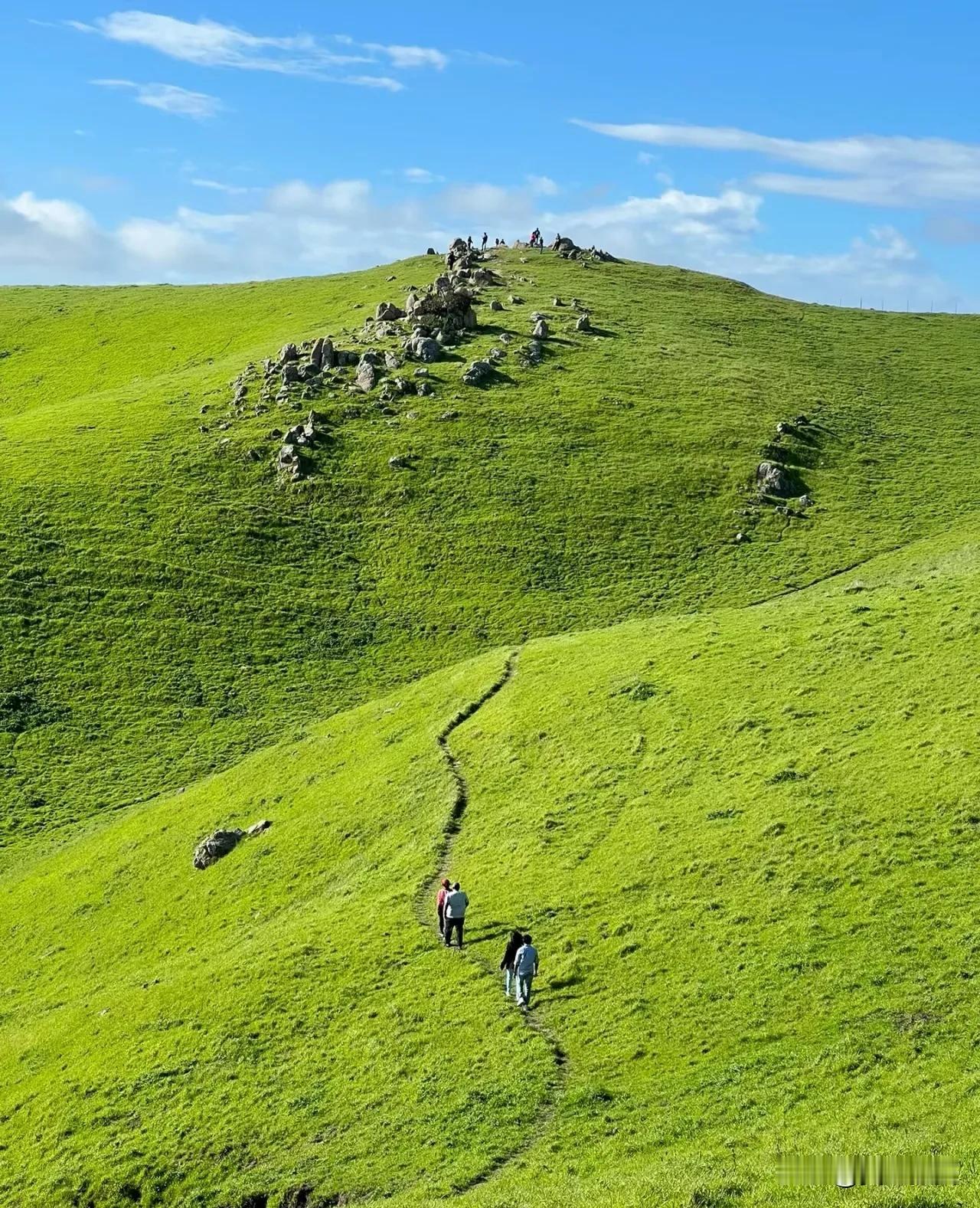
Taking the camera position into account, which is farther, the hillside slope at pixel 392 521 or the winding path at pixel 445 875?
the hillside slope at pixel 392 521

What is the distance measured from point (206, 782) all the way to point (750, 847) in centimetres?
3061

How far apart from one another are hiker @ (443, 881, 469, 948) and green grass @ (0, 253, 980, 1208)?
0.88 meters

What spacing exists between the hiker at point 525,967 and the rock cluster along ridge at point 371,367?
6070 centimetres

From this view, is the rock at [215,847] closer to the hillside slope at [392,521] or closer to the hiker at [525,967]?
the hillside slope at [392,521]

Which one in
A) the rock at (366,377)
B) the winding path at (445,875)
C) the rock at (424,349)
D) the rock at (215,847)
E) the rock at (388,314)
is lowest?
the rock at (215,847)

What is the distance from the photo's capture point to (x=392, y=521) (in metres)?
83.5

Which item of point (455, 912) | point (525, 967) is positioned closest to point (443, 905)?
point (455, 912)

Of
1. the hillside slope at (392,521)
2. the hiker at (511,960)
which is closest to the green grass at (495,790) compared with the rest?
the hillside slope at (392,521)

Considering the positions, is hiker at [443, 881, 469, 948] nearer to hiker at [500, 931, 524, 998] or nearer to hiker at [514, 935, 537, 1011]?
hiker at [500, 931, 524, 998]

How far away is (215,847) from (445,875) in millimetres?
12617

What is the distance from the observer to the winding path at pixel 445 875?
2547 cm

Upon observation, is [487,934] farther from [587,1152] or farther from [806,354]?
[806,354]

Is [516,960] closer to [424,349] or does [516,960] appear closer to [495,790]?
[495,790]

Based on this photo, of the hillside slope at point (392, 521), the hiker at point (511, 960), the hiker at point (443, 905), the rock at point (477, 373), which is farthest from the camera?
the rock at point (477, 373)
